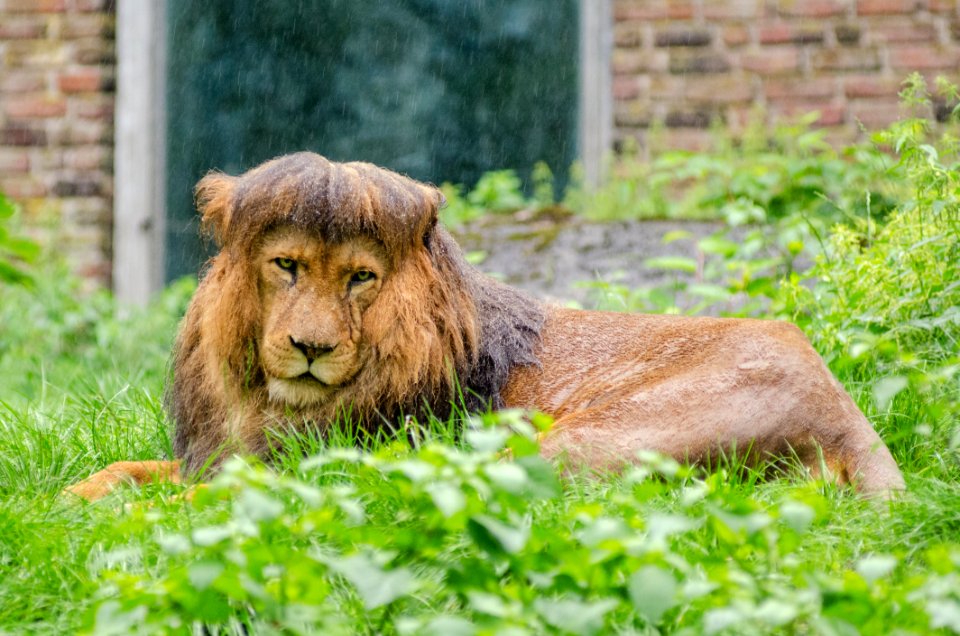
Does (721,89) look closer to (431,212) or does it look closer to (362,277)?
(431,212)

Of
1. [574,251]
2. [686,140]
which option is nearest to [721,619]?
[574,251]

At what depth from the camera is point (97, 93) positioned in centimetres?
811

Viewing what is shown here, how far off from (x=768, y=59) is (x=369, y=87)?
2913 millimetres

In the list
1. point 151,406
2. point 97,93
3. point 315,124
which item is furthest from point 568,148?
point 151,406

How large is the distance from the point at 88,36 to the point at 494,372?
5.53 m

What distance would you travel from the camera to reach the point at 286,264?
11.3ft

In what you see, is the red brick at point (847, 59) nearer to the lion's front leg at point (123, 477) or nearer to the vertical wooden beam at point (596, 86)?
the vertical wooden beam at point (596, 86)

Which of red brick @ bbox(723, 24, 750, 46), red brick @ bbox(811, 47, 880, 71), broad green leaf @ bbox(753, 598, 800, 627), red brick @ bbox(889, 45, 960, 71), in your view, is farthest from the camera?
red brick @ bbox(723, 24, 750, 46)

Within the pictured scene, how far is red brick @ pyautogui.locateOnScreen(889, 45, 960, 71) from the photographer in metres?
7.62

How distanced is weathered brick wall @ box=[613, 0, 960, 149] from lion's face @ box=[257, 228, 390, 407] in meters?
4.84

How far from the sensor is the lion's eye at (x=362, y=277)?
3.46 meters

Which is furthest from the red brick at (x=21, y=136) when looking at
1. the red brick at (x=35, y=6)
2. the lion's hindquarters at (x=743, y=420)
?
the lion's hindquarters at (x=743, y=420)

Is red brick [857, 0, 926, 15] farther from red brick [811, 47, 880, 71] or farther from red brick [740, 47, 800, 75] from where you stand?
red brick [740, 47, 800, 75]

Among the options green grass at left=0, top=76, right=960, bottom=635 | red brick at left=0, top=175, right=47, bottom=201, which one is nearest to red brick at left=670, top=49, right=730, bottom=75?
green grass at left=0, top=76, right=960, bottom=635
